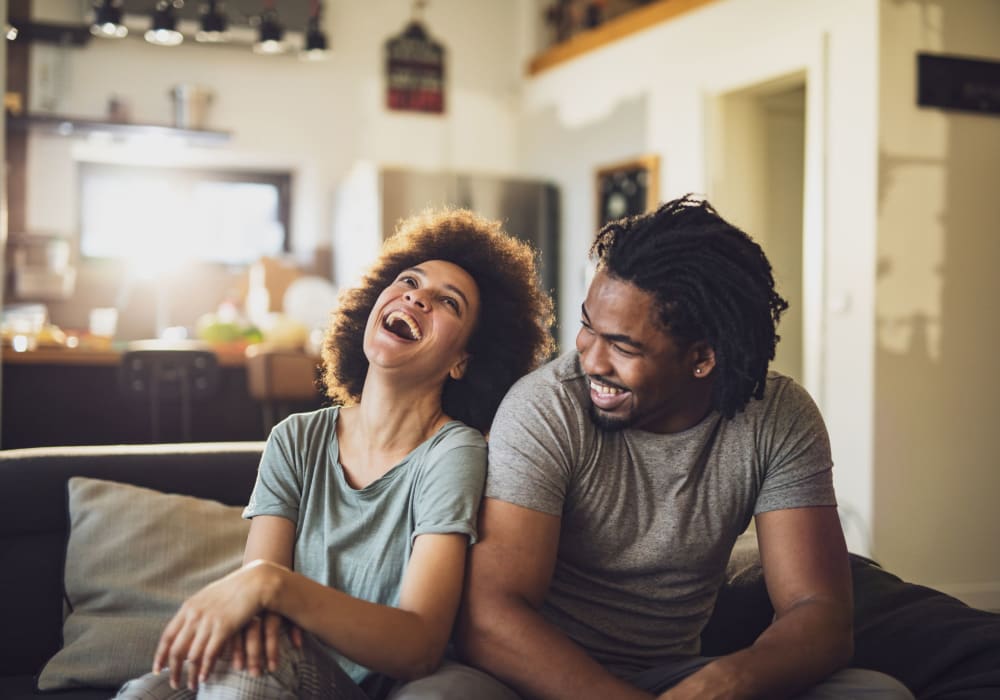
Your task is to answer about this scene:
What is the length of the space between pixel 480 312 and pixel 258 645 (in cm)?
73

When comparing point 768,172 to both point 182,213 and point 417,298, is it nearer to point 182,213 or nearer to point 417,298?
point 182,213

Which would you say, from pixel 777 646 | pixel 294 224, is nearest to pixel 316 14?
pixel 294 224

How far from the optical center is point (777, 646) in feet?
5.02

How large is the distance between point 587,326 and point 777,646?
528mm

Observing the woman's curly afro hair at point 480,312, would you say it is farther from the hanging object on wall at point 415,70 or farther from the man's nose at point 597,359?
the hanging object on wall at point 415,70

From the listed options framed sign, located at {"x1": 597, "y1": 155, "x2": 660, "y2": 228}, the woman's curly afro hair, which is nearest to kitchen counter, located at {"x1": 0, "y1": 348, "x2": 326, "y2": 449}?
framed sign, located at {"x1": 597, "y1": 155, "x2": 660, "y2": 228}

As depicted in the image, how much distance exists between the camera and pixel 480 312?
1.88 m

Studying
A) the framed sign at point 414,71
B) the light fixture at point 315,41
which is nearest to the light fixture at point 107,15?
the light fixture at point 315,41

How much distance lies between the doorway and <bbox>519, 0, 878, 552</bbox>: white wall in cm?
10

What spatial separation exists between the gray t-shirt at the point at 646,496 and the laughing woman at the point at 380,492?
5.4 inches

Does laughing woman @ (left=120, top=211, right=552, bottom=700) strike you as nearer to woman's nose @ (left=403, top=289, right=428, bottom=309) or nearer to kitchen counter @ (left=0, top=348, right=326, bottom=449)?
woman's nose @ (left=403, top=289, right=428, bottom=309)

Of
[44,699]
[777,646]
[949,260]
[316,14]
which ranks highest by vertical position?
[316,14]

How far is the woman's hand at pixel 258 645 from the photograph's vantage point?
134 cm

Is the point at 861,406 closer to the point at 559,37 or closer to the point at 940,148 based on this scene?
the point at 940,148
